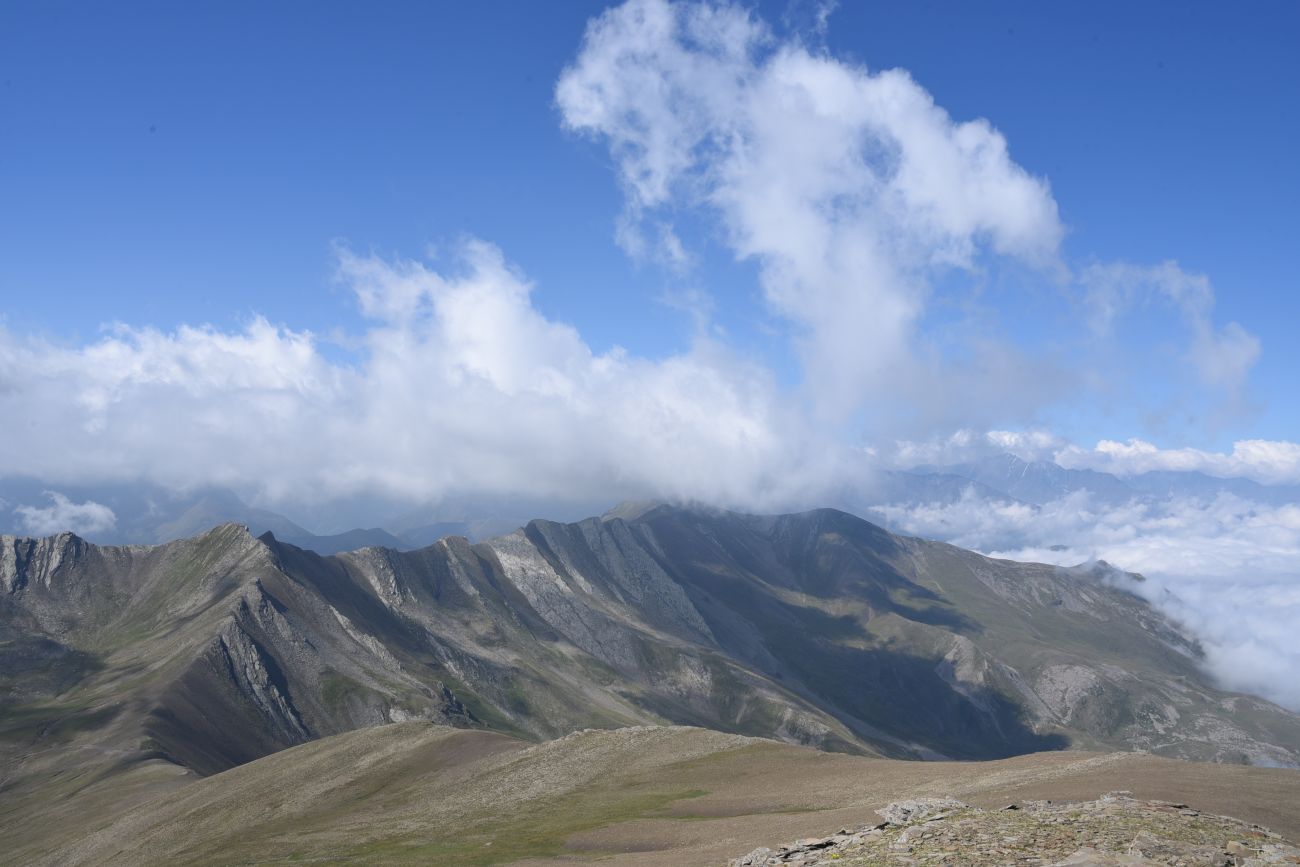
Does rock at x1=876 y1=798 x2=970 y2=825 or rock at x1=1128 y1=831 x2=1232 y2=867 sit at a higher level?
rock at x1=1128 y1=831 x2=1232 y2=867

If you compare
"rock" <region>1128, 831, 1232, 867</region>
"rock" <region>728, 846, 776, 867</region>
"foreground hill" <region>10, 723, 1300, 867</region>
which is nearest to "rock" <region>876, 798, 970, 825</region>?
"rock" <region>728, 846, 776, 867</region>

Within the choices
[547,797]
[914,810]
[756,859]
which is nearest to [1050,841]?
[914,810]

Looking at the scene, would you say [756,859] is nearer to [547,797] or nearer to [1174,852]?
[1174,852]

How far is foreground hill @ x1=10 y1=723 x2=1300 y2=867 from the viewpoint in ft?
217

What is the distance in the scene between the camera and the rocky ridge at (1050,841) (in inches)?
1142

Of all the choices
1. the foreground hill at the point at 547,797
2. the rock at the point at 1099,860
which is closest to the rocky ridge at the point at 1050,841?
the rock at the point at 1099,860

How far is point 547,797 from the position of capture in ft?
322

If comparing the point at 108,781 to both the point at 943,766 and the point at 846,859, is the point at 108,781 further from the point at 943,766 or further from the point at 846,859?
the point at 846,859

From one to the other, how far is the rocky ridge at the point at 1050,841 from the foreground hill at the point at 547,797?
1569 centimetres

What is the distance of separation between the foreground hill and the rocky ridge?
51.5ft

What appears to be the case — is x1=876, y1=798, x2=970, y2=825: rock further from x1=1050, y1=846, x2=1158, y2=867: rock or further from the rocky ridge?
x1=1050, y1=846, x2=1158, y2=867: rock

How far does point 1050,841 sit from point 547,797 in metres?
77.6

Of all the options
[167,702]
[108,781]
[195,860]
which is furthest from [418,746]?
[167,702]

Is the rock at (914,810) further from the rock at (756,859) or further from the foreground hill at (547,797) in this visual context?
the foreground hill at (547,797)
